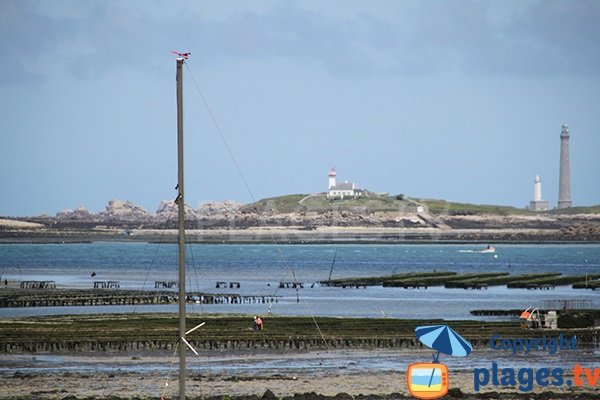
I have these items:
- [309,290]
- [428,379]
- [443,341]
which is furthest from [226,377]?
[309,290]

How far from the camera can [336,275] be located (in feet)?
441

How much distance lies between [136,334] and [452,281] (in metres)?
62.0

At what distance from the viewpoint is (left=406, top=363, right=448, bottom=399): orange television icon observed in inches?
1118

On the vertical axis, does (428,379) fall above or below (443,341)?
below

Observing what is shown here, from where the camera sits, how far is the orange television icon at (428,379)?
93.2ft

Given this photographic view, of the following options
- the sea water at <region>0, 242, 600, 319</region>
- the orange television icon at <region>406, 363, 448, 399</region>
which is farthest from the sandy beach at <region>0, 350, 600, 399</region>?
the orange television icon at <region>406, 363, 448, 399</region>

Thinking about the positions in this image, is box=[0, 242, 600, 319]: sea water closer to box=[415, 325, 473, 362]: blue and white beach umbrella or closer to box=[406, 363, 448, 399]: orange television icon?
box=[415, 325, 473, 362]: blue and white beach umbrella

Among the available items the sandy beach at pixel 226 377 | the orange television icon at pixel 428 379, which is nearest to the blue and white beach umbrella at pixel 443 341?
the orange television icon at pixel 428 379

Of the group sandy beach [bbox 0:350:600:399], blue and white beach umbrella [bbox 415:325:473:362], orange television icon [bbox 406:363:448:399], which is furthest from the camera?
sandy beach [bbox 0:350:600:399]

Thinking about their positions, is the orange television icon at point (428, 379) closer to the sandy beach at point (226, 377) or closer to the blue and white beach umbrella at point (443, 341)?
the blue and white beach umbrella at point (443, 341)

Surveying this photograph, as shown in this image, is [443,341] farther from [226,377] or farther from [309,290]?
[309,290]

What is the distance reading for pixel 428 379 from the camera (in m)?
28.5

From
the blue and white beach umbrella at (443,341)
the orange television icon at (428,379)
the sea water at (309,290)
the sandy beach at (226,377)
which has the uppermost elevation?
the blue and white beach umbrella at (443,341)

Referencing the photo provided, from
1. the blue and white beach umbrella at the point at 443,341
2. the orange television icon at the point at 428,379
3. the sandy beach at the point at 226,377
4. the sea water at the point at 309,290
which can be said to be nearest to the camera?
the orange television icon at the point at 428,379
